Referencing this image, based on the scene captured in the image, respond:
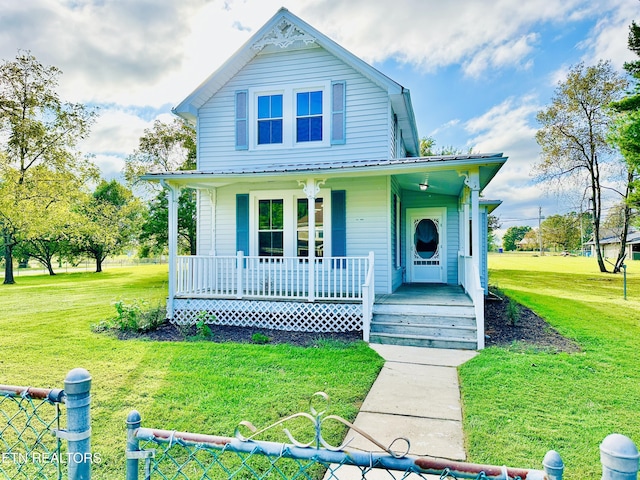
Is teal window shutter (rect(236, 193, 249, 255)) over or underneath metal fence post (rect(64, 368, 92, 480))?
over

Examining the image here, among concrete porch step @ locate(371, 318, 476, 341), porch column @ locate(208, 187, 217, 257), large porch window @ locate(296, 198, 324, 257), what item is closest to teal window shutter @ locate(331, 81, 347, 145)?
large porch window @ locate(296, 198, 324, 257)

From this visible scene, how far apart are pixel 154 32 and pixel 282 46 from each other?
10.8 ft

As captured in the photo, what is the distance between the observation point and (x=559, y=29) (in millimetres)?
14016

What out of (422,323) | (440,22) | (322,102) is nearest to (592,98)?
(440,22)

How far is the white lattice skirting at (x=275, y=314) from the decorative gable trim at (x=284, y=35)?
271 inches

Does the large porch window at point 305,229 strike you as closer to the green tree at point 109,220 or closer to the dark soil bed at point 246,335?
the dark soil bed at point 246,335

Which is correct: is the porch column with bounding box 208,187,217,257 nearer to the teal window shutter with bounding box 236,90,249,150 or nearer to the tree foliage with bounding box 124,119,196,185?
the teal window shutter with bounding box 236,90,249,150

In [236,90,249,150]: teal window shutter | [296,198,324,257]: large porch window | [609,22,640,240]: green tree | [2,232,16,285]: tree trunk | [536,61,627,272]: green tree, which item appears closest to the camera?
[296,198,324,257]: large porch window

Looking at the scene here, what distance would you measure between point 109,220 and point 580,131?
100 ft

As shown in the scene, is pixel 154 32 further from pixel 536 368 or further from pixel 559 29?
pixel 559 29

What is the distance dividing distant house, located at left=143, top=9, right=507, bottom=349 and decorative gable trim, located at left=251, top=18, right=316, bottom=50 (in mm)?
28

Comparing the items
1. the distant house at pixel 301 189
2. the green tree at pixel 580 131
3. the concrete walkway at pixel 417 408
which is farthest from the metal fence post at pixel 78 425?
the green tree at pixel 580 131

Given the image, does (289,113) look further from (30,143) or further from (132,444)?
(30,143)

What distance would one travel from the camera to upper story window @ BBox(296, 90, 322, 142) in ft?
33.4
